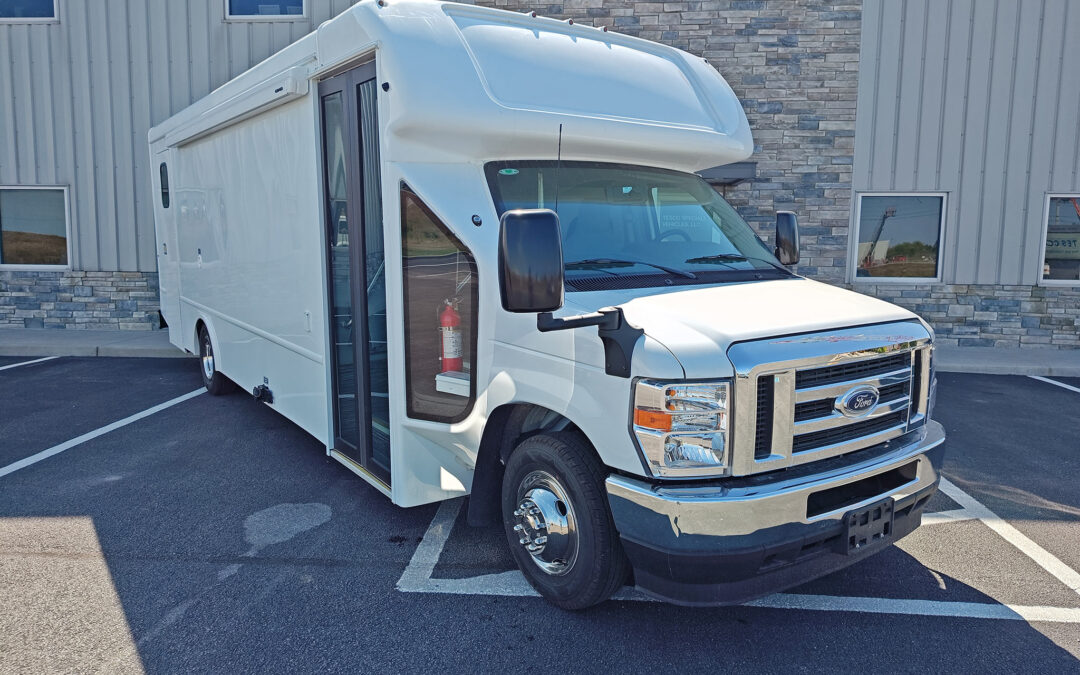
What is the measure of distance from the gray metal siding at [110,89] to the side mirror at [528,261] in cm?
976

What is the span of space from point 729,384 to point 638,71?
2.30 m

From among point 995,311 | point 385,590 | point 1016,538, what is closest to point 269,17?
point 385,590

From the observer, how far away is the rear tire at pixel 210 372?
7.39 metres

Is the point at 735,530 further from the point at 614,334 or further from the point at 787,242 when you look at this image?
the point at 787,242

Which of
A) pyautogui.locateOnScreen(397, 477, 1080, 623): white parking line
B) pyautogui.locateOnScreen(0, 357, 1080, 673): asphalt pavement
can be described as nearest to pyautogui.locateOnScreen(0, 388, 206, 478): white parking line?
pyautogui.locateOnScreen(0, 357, 1080, 673): asphalt pavement

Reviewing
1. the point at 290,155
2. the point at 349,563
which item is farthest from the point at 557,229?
the point at 290,155

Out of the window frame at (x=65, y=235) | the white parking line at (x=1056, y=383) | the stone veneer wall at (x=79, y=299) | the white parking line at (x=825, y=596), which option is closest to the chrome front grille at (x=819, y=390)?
the white parking line at (x=825, y=596)

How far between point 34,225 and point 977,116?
14114 mm

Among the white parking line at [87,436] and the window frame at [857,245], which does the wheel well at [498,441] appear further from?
the window frame at [857,245]

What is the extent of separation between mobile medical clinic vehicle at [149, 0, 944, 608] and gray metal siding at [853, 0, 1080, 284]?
7.00m

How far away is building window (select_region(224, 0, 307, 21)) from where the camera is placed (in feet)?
36.7

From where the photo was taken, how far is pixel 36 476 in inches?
205

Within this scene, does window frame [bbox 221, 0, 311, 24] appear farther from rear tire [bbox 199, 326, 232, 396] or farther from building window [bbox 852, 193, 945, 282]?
building window [bbox 852, 193, 945, 282]

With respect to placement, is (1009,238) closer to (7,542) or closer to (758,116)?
(758,116)
